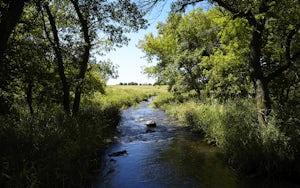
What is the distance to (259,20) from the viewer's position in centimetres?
921

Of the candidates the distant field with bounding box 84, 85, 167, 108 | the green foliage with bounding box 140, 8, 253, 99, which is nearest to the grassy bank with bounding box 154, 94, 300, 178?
the green foliage with bounding box 140, 8, 253, 99

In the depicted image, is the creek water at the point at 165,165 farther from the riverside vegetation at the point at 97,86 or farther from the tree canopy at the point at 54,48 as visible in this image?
the tree canopy at the point at 54,48

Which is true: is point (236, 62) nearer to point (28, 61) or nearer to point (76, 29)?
point (76, 29)

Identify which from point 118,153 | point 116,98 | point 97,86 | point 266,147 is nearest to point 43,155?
point 118,153

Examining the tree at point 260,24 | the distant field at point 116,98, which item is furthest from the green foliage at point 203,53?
the distant field at point 116,98

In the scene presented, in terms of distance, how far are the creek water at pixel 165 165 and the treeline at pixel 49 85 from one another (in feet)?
2.79

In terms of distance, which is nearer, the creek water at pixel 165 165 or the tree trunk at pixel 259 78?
the creek water at pixel 165 165

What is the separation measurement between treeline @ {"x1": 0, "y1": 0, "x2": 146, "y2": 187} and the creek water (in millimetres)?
852

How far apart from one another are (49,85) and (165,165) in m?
7.43

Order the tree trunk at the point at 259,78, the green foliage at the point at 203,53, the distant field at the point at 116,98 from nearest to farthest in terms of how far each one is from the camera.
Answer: the tree trunk at the point at 259,78 → the green foliage at the point at 203,53 → the distant field at the point at 116,98

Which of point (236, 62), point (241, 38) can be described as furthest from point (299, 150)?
point (236, 62)

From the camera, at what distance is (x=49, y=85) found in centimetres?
1236

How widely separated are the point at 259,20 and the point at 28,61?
9.55 m

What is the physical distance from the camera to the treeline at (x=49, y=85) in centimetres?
583
